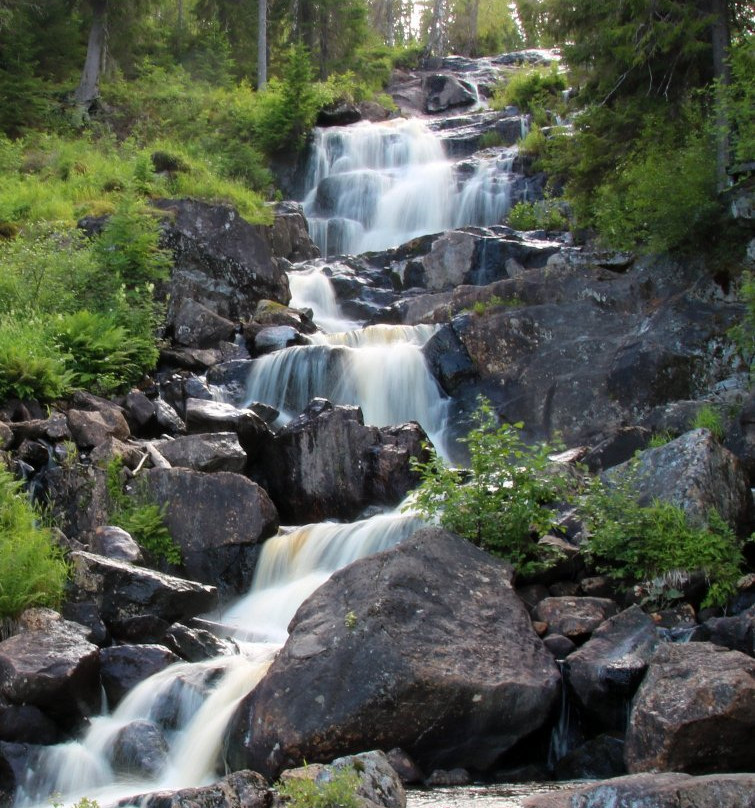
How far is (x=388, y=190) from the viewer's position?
2266 cm

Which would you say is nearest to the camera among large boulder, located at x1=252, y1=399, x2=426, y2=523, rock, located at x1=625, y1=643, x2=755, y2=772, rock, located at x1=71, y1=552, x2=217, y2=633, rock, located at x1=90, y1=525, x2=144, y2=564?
rock, located at x1=625, y1=643, x2=755, y2=772

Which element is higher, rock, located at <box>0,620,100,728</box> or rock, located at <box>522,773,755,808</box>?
rock, located at <box>522,773,755,808</box>

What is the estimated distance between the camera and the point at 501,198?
2098cm

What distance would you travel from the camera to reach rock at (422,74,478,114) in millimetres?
31484

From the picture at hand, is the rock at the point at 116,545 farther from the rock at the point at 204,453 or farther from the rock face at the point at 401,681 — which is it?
the rock face at the point at 401,681

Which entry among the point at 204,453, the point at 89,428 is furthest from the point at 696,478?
the point at 89,428

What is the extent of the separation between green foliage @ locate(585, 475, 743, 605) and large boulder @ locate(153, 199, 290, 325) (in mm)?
9793

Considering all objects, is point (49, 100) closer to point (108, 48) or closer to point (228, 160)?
point (108, 48)

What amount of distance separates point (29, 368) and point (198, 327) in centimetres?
445

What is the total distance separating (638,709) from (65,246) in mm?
12508

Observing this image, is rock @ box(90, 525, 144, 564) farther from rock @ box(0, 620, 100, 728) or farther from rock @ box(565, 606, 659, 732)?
rock @ box(565, 606, 659, 732)

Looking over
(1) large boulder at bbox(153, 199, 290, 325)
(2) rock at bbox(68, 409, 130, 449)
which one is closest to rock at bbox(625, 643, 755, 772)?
(2) rock at bbox(68, 409, 130, 449)

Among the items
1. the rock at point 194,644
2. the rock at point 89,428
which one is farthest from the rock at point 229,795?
the rock at point 89,428

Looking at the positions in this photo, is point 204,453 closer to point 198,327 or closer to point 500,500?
point 500,500
